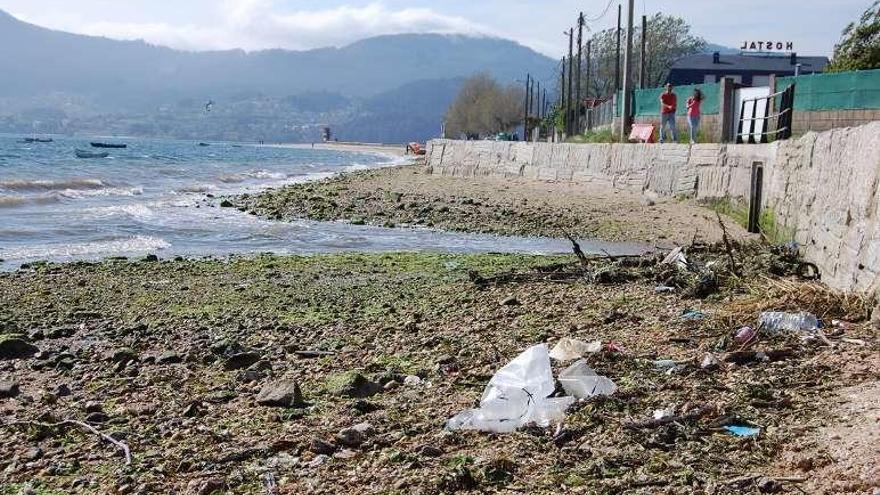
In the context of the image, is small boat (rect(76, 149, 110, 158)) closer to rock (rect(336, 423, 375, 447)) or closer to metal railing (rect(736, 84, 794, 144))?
metal railing (rect(736, 84, 794, 144))

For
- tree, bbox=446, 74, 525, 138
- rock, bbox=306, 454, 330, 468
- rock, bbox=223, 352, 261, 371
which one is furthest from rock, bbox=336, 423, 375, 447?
tree, bbox=446, 74, 525, 138

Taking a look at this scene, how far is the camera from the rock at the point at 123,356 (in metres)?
6.60

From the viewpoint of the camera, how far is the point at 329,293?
30.7 ft

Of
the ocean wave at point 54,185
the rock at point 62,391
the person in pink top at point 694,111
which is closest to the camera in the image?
the rock at point 62,391

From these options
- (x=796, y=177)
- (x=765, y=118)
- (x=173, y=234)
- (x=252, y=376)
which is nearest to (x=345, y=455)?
(x=252, y=376)

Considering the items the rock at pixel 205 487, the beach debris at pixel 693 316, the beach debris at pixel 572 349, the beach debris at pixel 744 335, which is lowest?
the rock at pixel 205 487

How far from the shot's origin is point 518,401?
4.60 metres

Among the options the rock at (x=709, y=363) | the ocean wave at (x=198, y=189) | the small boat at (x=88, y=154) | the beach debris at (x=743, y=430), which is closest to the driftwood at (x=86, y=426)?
the beach debris at (x=743, y=430)

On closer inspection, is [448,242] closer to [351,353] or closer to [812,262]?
[812,262]

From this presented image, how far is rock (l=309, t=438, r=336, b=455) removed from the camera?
429 cm

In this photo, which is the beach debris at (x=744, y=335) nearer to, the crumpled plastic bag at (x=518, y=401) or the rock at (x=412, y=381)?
the crumpled plastic bag at (x=518, y=401)

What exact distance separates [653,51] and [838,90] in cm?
5789

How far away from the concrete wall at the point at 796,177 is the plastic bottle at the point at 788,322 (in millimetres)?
515

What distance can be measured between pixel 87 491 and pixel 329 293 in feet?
17.4
